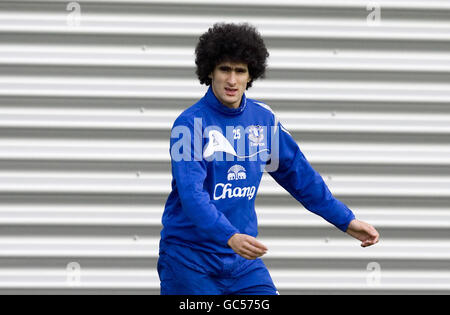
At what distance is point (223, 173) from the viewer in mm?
3436

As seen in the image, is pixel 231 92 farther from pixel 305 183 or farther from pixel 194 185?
pixel 305 183

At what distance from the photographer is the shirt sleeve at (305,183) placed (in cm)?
366

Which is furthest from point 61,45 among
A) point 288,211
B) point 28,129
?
point 288,211

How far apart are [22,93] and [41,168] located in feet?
1.58

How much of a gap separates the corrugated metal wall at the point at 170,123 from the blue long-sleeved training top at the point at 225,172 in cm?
97

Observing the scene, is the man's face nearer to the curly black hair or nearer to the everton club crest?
the curly black hair

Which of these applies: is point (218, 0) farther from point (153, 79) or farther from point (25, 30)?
point (25, 30)

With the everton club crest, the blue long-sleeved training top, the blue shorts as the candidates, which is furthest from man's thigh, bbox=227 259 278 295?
the everton club crest

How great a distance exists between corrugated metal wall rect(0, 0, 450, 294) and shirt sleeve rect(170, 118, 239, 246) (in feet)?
4.25

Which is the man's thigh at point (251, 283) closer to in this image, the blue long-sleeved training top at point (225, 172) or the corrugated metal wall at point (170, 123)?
the blue long-sleeved training top at point (225, 172)

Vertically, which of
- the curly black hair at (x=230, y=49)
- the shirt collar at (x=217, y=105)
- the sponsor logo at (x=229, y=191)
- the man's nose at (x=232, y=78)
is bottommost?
the sponsor logo at (x=229, y=191)

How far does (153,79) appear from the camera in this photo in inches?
182

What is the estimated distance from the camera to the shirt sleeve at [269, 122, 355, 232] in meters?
3.66

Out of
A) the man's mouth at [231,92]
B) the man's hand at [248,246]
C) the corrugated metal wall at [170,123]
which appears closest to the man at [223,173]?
the man's mouth at [231,92]
